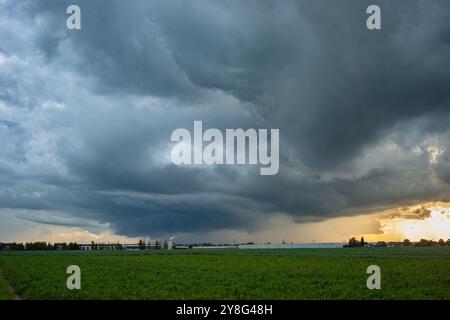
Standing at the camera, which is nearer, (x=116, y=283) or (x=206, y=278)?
(x=116, y=283)

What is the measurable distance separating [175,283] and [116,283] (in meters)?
5.53

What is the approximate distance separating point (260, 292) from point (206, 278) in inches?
532

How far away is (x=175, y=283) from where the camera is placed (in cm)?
4359

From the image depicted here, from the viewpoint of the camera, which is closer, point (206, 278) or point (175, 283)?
point (175, 283)
